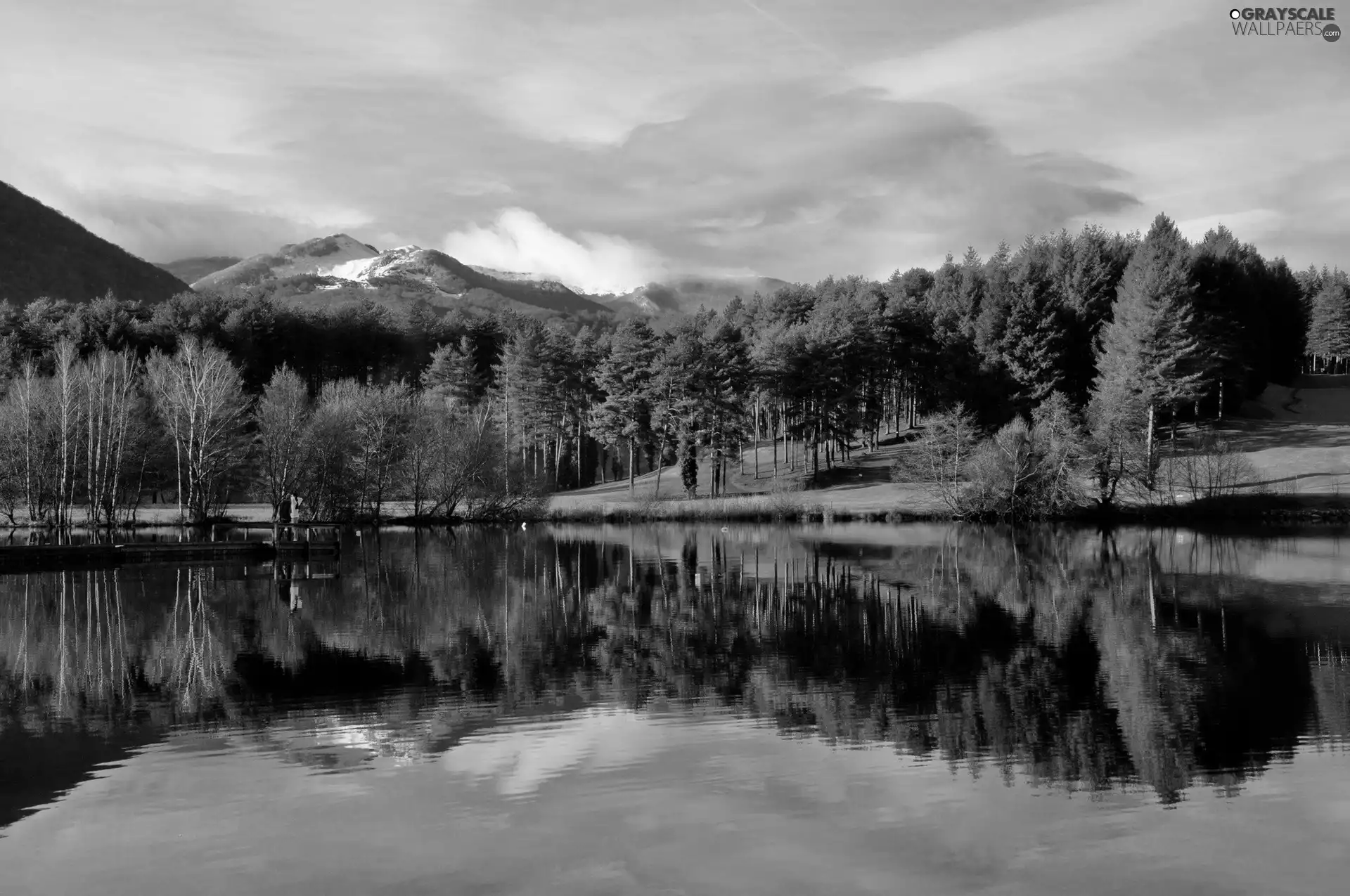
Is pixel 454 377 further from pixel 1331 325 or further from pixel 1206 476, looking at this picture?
pixel 1331 325

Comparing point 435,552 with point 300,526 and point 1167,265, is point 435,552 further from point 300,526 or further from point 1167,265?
point 1167,265

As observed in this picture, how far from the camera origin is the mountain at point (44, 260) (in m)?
177

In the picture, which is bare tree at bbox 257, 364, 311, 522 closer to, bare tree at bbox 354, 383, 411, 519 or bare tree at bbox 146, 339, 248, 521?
bare tree at bbox 146, 339, 248, 521

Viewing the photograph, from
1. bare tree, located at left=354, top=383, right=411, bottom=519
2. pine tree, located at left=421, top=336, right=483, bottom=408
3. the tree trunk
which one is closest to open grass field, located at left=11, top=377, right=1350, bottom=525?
bare tree, located at left=354, top=383, right=411, bottom=519

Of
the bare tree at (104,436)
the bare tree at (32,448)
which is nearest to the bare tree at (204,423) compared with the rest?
the bare tree at (104,436)

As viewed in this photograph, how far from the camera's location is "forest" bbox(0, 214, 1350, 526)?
Result: 59.2 meters

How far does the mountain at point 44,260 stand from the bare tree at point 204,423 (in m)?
126

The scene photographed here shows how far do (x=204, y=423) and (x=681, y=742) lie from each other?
166ft

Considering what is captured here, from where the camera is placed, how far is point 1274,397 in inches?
3666

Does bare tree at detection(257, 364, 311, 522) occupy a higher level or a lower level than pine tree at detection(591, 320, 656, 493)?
lower

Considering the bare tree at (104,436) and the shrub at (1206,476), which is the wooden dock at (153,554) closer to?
the bare tree at (104,436)

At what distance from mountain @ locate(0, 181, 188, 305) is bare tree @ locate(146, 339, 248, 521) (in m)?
126

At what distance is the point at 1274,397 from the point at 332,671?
315 feet

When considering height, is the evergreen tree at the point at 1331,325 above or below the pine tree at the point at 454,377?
above
